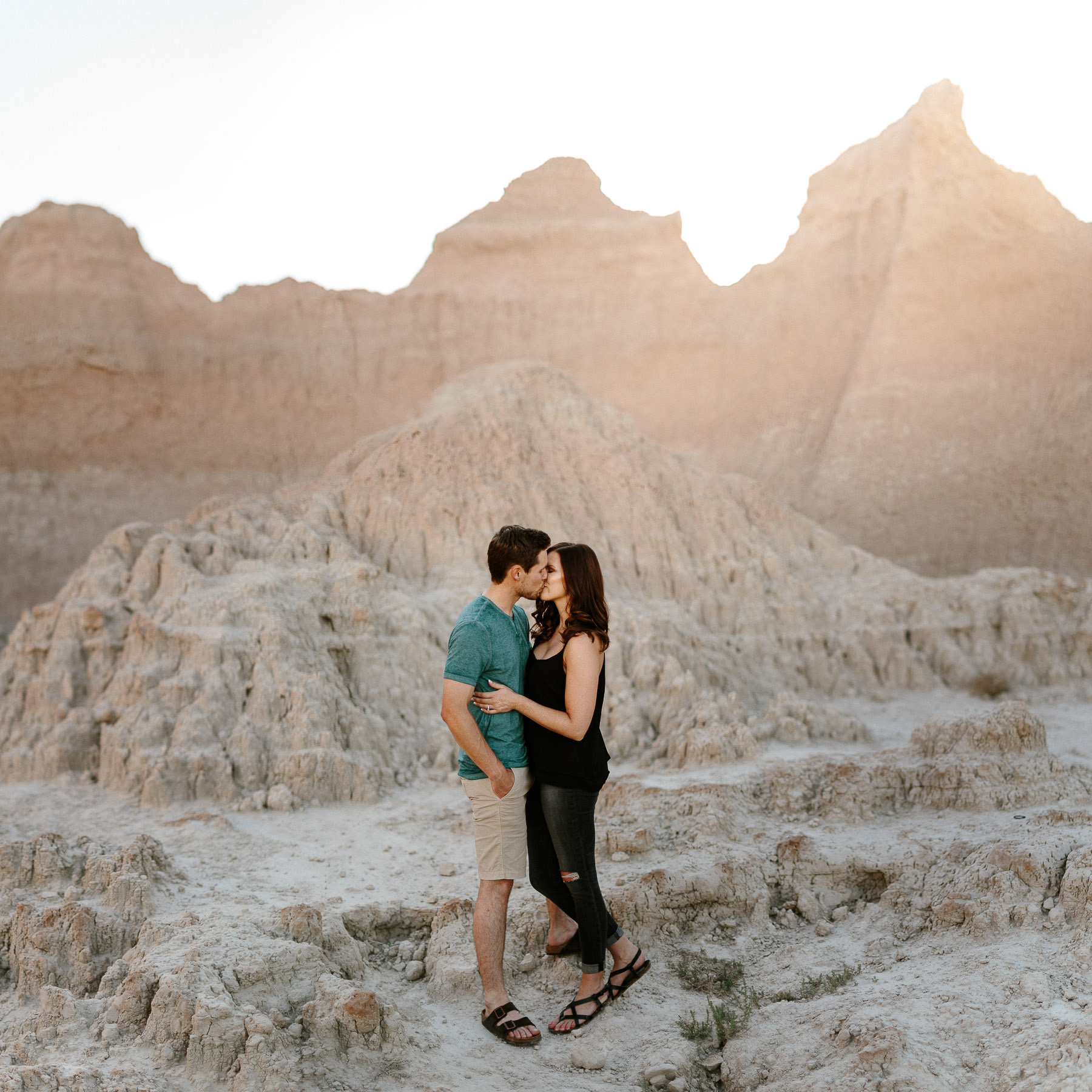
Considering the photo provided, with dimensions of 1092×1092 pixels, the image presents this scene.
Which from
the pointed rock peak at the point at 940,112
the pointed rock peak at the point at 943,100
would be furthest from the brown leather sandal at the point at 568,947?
the pointed rock peak at the point at 943,100

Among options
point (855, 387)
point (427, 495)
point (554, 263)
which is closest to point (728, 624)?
point (427, 495)

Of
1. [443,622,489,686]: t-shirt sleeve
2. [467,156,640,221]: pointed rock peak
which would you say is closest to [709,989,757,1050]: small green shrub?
[443,622,489,686]: t-shirt sleeve

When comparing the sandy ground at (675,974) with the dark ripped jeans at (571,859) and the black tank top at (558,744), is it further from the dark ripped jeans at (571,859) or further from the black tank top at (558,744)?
the black tank top at (558,744)

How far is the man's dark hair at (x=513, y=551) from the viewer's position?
11.1ft

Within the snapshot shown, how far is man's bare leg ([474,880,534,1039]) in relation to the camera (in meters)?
3.34

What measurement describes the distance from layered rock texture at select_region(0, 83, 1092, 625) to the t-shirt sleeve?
16483 mm

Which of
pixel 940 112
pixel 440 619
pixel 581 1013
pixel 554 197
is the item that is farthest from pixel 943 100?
pixel 581 1013

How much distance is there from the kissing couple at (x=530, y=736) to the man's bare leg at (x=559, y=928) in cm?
39

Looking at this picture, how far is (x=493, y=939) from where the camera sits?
335cm

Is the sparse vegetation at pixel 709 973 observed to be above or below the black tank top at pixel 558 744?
below

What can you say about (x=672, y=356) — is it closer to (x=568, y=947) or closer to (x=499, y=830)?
(x=568, y=947)

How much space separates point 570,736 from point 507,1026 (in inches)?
45.5

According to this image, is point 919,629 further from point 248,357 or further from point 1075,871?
point 248,357

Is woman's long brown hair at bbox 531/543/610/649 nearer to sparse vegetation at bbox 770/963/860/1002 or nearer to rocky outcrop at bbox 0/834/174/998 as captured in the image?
sparse vegetation at bbox 770/963/860/1002
